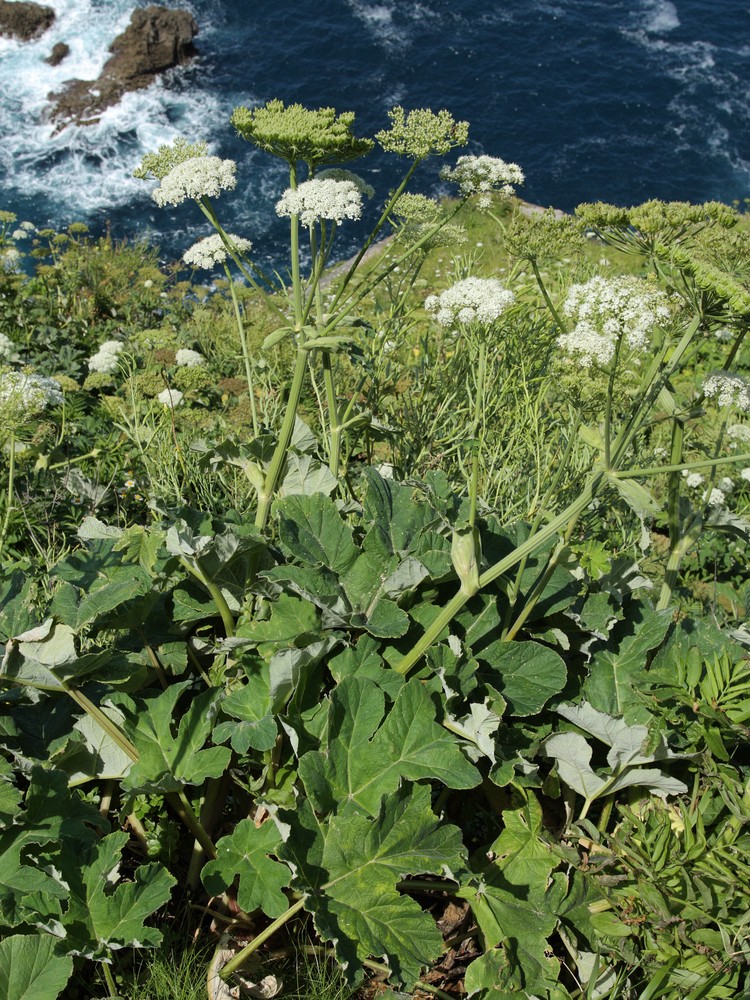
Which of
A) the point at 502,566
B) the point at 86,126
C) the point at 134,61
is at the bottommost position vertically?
the point at 86,126

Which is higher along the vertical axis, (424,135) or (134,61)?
→ (424,135)

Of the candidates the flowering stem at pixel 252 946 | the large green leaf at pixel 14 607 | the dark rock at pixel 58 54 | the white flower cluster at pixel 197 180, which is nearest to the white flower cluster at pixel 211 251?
the white flower cluster at pixel 197 180

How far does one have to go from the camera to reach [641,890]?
211 centimetres

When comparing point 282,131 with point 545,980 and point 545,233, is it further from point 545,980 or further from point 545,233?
point 545,980

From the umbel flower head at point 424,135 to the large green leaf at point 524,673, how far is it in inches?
75.5

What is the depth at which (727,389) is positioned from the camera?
8.01 ft

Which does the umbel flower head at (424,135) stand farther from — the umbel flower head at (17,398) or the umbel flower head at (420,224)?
the umbel flower head at (17,398)

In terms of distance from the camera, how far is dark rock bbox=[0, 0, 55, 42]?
788 inches

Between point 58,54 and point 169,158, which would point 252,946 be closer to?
point 169,158

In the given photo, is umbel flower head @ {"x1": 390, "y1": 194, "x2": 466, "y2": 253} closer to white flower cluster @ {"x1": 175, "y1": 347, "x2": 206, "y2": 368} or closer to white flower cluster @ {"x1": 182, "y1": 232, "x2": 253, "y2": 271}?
white flower cluster @ {"x1": 182, "y1": 232, "x2": 253, "y2": 271}

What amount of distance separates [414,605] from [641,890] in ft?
3.41

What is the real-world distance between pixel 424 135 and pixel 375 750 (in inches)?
92.6

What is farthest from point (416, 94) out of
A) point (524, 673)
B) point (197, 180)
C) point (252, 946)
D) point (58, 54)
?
point (252, 946)

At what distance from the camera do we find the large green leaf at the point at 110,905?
196 cm
